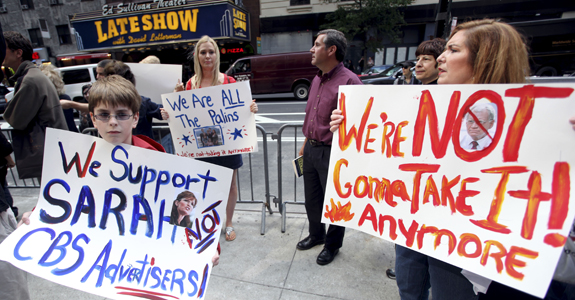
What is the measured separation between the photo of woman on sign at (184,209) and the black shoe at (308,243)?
1.64 m

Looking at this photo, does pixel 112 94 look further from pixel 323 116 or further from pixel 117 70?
pixel 117 70

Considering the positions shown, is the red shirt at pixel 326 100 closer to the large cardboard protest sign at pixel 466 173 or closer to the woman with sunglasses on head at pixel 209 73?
the large cardboard protest sign at pixel 466 173

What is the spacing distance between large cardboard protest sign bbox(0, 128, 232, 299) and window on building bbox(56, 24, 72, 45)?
3038cm

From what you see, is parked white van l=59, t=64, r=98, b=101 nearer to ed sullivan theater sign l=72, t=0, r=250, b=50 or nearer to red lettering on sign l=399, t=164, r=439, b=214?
ed sullivan theater sign l=72, t=0, r=250, b=50

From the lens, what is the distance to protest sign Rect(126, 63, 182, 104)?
10.2ft

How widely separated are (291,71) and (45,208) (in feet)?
41.7

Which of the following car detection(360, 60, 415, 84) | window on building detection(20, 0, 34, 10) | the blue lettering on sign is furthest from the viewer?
window on building detection(20, 0, 34, 10)

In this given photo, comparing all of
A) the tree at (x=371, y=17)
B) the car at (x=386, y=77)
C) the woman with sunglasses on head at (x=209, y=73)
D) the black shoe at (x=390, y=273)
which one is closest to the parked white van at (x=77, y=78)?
the car at (x=386, y=77)

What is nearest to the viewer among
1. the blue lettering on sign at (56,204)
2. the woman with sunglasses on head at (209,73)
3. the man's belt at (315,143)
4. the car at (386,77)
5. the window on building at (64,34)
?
the blue lettering on sign at (56,204)

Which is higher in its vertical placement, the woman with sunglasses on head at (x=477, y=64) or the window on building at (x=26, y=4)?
the window on building at (x=26, y=4)

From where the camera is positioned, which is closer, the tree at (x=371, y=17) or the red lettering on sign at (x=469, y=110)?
the red lettering on sign at (x=469, y=110)

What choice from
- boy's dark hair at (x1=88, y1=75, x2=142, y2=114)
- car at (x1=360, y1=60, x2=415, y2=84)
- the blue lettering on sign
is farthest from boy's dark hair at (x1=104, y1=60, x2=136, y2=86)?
car at (x1=360, y1=60, x2=415, y2=84)

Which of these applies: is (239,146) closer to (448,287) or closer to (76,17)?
(448,287)

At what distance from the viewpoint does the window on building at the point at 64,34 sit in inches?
945
